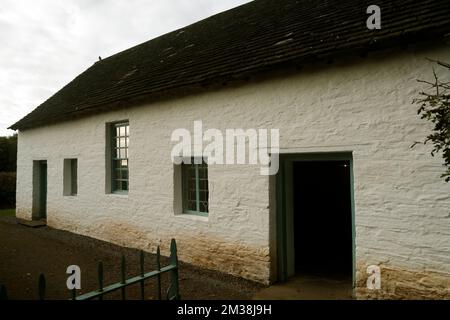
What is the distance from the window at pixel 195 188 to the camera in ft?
25.5

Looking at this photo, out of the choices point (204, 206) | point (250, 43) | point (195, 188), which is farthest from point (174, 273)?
point (250, 43)

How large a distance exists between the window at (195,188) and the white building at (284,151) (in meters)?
0.04

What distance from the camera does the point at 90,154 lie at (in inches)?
414

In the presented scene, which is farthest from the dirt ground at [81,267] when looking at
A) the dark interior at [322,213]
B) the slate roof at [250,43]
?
the slate roof at [250,43]

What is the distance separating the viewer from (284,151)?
6.02m

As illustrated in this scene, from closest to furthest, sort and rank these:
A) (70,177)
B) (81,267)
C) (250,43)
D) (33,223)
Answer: (81,267)
(250,43)
(70,177)
(33,223)

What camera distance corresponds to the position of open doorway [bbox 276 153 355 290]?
636 centimetres

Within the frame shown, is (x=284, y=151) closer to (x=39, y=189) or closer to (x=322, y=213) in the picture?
(x=322, y=213)

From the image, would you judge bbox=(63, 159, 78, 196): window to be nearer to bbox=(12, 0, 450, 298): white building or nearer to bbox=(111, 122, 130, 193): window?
bbox=(12, 0, 450, 298): white building

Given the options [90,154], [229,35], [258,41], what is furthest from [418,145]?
[90,154]

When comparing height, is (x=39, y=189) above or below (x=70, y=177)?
below

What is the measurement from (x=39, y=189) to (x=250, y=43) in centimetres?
1147

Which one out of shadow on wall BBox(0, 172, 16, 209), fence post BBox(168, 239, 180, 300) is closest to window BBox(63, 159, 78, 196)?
fence post BBox(168, 239, 180, 300)
